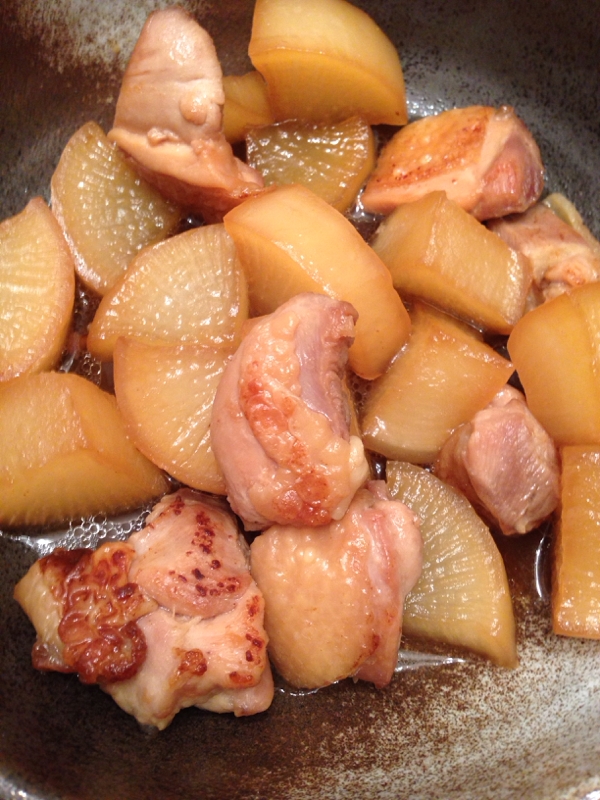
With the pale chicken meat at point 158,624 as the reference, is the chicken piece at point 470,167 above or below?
above

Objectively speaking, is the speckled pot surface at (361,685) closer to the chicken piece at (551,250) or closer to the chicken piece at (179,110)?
the chicken piece at (551,250)

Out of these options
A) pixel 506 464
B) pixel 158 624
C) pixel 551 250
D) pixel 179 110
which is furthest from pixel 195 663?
pixel 551 250

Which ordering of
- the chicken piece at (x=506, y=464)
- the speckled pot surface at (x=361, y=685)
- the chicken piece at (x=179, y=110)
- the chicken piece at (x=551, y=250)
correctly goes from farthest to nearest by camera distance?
1. the chicken piece at (x=551, y=250)
2. the chicken piece at (x=179, y=110)
3. the chicken piece at (x=506, y=464)
4. the speckled pot surface at (x=361, y=685)

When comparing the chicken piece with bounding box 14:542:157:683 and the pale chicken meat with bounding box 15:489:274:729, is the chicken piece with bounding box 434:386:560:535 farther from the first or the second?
the chicken piece with bounding box 14:542:157:683

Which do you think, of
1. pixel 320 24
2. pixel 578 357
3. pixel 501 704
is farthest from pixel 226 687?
pixel 320 24

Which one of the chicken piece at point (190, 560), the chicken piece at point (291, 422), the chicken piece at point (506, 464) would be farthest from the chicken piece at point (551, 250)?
the chicken piece at point (190, 560)
